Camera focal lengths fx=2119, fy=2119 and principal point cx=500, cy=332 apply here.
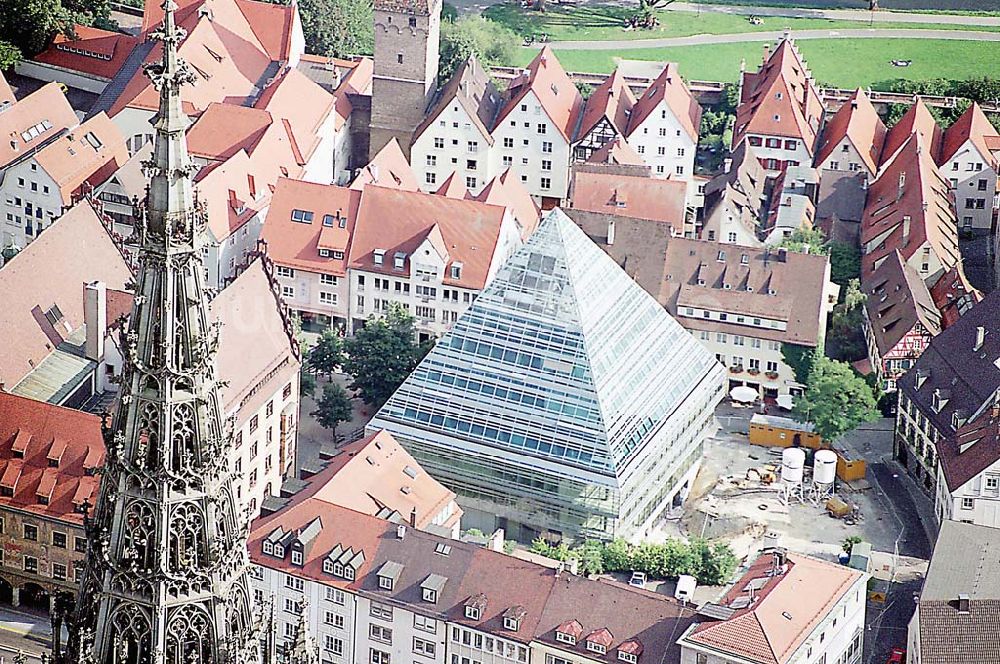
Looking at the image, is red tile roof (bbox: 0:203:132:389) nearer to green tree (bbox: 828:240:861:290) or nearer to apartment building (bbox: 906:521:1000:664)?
apartment building (bbox: 906:521:1000:664)

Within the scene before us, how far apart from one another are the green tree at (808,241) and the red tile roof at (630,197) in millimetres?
6932

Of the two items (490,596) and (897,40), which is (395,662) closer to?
(490,596)

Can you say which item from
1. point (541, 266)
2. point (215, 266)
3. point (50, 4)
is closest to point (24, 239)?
point (215, 266)

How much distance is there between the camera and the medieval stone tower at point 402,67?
138750mm

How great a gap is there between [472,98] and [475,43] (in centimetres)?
2287

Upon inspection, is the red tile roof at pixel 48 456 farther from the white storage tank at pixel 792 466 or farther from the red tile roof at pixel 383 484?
the white storage tank at pixel 792 466

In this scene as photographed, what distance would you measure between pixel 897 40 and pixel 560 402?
98.1 meters

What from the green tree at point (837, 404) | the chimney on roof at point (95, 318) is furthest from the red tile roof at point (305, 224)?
the green tree at point (837, 404)

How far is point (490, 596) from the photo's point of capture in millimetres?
86062

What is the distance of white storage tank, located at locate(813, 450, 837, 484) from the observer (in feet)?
350

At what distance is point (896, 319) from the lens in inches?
4688

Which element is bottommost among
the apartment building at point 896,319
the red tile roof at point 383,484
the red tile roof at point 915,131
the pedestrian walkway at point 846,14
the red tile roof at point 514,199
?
the red tile roof at point 383,484

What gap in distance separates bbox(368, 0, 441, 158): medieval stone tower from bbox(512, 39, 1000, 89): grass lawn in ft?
106

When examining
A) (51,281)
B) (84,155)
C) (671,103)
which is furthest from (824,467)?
(84,155)
